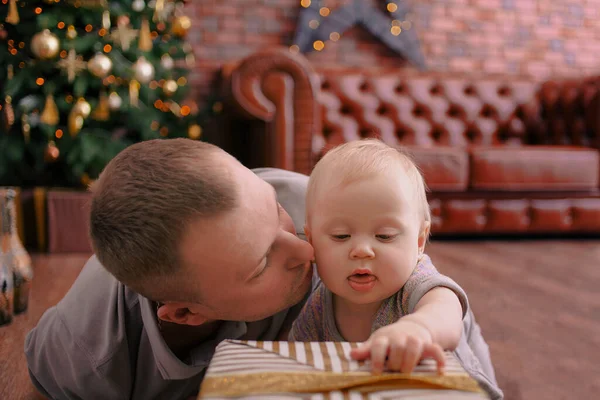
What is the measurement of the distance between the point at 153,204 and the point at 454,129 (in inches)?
140

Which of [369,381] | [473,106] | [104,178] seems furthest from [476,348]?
[473,106]

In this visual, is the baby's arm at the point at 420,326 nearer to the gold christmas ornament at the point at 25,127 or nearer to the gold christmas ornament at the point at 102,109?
the gold christmas ornament at the point at 102,109

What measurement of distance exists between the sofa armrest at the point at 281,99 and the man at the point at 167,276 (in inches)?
73.9

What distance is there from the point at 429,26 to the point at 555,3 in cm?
116

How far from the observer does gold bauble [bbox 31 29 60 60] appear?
99.4 inches

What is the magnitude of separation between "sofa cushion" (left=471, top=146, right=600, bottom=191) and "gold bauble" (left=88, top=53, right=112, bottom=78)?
2.12 metres

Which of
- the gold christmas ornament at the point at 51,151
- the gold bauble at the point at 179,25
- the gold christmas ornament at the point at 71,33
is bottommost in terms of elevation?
the gold christmas ornament at the point at 51,151

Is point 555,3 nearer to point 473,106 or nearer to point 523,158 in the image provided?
point 473,106

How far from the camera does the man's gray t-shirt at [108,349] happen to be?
0.87 m

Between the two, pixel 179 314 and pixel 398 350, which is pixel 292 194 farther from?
pixel 398 350

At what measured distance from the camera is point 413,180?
0.82 metres

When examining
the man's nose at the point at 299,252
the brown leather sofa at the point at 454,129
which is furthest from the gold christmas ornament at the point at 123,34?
the man's nose at the point at 299,252

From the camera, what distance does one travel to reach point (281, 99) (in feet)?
9.05

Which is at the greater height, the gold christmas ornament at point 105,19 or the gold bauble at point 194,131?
the gold christmas ornament at point 105,19
